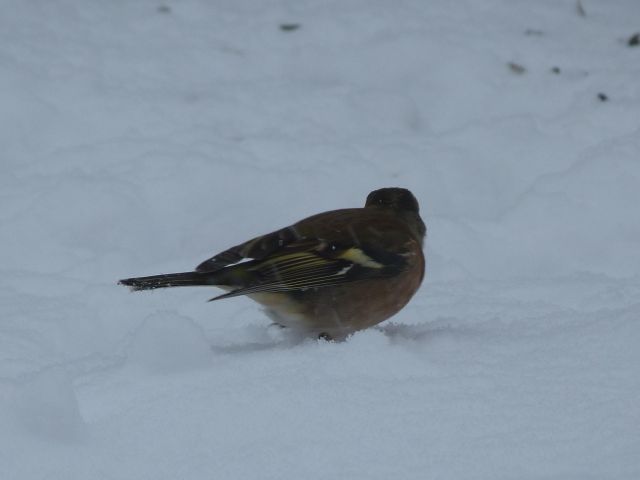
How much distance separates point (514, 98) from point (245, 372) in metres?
4.67

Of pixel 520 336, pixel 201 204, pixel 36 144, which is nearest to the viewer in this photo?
pixel 520 336

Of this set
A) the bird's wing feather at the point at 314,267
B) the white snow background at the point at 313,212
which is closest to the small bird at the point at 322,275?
the bird's wing feather at the point at 314,267

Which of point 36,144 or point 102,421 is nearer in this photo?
point 102,421

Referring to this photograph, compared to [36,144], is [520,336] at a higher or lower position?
higher

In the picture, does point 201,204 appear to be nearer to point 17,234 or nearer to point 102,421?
point 17,234

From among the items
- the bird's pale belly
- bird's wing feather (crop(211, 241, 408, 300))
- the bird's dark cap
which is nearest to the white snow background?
the bird's pale belly

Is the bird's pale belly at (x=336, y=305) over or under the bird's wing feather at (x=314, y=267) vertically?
under

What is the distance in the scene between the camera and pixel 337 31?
8320 millimetres

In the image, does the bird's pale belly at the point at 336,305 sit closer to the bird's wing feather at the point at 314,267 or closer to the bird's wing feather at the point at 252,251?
the bird's wing feather at the point at 314,267

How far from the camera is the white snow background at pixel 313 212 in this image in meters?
3.04

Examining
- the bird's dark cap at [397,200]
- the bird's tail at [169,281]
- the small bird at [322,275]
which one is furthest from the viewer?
the bird's dark cap at [397,200]

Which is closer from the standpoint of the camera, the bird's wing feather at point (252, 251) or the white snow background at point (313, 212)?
the white snow background at point (313, 212)

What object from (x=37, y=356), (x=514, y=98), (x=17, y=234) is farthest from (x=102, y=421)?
(x=514, y=98)

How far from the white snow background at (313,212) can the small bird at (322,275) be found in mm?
170
